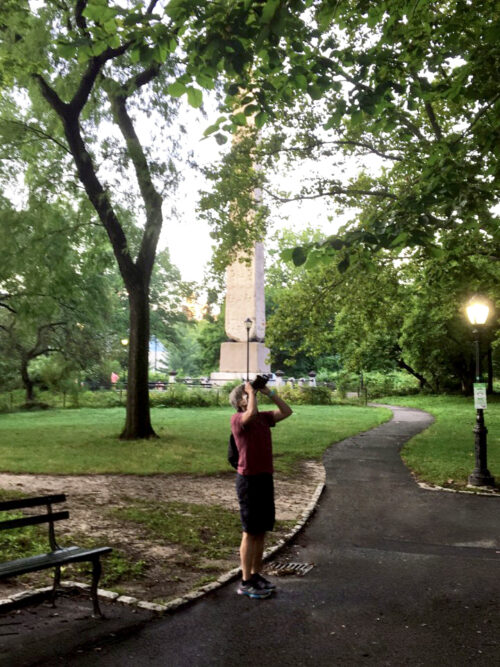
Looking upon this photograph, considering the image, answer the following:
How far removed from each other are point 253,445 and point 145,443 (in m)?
10.8

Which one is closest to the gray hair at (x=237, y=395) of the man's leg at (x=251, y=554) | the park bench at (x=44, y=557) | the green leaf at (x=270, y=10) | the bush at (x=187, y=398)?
the man's leg at (x=251, y=554)

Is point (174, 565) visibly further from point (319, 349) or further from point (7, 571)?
point (319, 349)

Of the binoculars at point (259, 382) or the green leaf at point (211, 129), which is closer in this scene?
the binoculars at point (259, 382)

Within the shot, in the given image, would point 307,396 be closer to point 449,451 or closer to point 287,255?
point 449,451

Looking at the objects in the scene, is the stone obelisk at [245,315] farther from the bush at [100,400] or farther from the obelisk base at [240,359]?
the bush at [100,400]

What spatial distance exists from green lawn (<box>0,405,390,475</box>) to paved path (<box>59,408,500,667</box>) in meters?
4.78

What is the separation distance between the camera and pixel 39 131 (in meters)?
16.0

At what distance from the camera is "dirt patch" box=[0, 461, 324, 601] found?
A: 17.9ft

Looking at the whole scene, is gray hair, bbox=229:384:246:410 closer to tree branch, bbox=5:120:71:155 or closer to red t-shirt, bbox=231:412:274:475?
red t-shirt, bbox=231:412:274:475

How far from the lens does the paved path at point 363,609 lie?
3.98 meters

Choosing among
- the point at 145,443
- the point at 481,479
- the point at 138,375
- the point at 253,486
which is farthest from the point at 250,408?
the point at 138,375

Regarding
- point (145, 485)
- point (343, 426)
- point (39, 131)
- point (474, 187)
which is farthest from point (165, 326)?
point (474, 187)

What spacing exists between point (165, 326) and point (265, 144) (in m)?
40.6

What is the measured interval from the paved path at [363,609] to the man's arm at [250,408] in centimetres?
148
